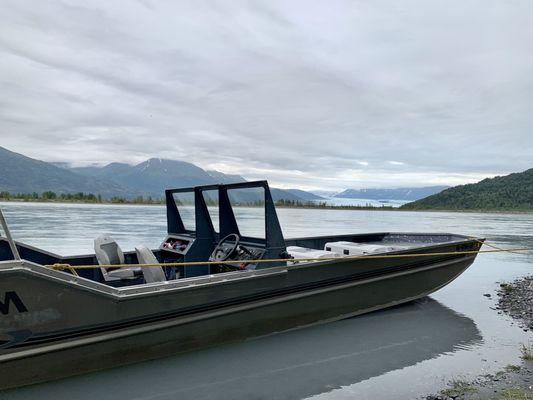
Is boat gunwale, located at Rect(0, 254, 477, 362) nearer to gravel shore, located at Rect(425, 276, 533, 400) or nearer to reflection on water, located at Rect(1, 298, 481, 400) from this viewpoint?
reflection on water, located at Rect(1, 298, 481, 400)

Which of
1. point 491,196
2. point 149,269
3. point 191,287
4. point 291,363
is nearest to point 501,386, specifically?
point 291,363

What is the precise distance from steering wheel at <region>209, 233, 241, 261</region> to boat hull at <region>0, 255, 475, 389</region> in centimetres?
93

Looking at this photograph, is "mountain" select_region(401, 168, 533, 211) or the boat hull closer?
the boat hull

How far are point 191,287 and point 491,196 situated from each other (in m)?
97.9

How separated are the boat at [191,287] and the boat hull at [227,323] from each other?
0.5 inches

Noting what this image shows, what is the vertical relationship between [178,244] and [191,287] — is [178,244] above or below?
above

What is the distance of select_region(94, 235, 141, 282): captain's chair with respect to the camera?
5.61m

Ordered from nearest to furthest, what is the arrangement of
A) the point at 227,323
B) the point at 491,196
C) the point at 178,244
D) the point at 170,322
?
1. the point at 170,322
2. the point at 227,323
3. the point at 178,244
4. the point at 491,196

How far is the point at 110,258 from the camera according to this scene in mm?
5691

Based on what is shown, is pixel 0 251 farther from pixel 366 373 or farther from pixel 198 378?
pixel 366 373

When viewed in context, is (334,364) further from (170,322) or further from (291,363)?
(170,322)

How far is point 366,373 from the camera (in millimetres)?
4945

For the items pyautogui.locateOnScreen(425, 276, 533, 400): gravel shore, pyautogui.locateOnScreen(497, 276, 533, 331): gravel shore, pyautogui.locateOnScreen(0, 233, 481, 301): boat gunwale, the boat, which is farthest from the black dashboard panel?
pyautogui.locateOnScreen(497, 276, 533, 331): gravel shore

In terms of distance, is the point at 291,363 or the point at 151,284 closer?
the point at 151,284
